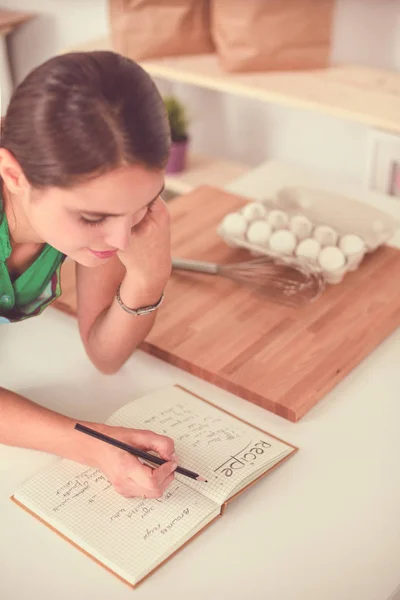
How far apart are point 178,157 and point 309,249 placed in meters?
1.06

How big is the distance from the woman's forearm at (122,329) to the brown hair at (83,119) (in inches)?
13.4

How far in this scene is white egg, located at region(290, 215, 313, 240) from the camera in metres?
1.41

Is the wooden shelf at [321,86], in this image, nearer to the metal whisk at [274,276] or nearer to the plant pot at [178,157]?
the plant pot at [178,157]

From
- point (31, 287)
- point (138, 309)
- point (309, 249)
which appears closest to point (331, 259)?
point (309, 249)

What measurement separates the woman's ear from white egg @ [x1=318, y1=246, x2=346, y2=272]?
2.11 ft

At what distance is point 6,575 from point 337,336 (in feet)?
2.11

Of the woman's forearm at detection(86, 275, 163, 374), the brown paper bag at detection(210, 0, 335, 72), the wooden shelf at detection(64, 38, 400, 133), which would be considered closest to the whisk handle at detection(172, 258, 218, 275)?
the woman's forearm at detection(86, 275, 163, 374)

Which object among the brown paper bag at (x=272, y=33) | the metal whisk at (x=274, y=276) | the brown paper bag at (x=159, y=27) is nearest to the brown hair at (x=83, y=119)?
the metal whisk at (x=274, y=276)

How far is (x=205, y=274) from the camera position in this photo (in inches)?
54.9

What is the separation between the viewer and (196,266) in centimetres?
139

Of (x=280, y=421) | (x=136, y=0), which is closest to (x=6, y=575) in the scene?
(x=280, y=421)

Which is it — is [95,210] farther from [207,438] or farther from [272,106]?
[272,106]

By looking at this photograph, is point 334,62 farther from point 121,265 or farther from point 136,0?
point 121,265

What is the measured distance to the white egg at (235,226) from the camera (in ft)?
4.70
